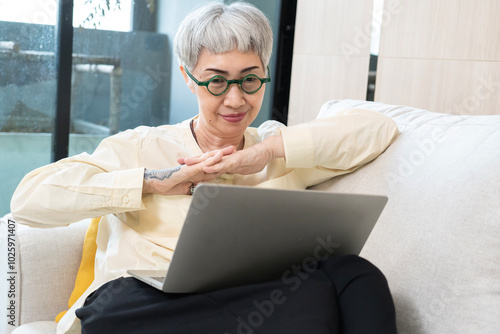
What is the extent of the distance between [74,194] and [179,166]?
0.84ft

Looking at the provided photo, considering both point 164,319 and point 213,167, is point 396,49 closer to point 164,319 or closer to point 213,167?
point 213,167

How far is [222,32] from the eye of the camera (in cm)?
153

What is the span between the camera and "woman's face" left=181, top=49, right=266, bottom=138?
154cm

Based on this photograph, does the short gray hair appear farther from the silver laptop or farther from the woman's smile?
the silver laptop

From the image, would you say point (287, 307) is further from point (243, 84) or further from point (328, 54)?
point (328, 54)

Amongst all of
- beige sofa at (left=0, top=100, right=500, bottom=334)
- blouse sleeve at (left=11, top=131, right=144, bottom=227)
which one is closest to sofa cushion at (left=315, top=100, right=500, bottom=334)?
beige sofa at (left=0, top=100, right=500, bottom=334)

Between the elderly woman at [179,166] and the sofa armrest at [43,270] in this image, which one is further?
the sofa armrest at [43,270]

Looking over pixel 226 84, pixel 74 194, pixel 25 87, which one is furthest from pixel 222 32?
pixel 25 87

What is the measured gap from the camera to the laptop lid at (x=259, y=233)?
1.01m

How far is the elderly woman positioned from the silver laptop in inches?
2.2

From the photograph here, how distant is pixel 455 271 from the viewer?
46.4 inches

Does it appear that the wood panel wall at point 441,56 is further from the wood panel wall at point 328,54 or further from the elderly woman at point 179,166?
the elderly woman at point 179,166

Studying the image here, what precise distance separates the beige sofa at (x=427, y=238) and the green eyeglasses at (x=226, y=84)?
335mm

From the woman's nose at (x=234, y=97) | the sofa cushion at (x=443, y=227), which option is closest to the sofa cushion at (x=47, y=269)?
the woman's nose at (x=234, y=97)
